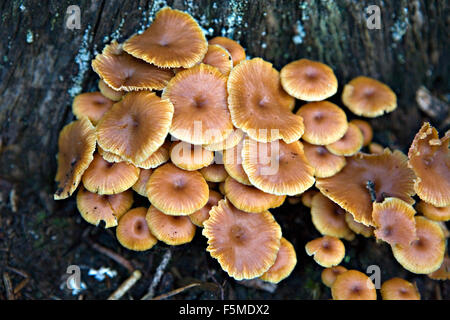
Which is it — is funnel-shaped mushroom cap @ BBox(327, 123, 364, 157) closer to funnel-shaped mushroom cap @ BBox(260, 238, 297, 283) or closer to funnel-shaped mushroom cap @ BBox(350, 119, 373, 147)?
funnel-shaped mushroom cap @ BBox(350, 119, 373, 147)

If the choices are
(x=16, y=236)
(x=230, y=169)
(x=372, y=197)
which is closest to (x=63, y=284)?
(x=16, y=236)

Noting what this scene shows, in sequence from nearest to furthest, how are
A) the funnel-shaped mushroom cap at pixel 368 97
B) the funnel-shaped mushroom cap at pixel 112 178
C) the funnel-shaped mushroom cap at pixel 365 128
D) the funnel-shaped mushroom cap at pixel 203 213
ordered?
1. the funnel-shaped mushroom cap at pixel 112 178
2. the funnel-shaped mushroom cap at pixel 203 213
3. the funnel-shaped mushroom cap at pixel 368 97
4. the funnel-shaped mushroom cap at pixel 365 128

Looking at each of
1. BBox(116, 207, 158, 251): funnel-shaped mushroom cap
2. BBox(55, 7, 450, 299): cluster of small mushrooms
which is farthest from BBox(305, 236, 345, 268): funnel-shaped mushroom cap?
BBox(116, 207, 158, 251): funnel-shaped mushroom cap

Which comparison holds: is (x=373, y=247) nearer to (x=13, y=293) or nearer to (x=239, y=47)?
(x=239, y=47)

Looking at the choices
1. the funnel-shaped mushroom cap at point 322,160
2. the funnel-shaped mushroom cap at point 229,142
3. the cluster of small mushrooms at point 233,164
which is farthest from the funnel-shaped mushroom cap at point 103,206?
the funnel-shaped mushroom cap at point 322,160

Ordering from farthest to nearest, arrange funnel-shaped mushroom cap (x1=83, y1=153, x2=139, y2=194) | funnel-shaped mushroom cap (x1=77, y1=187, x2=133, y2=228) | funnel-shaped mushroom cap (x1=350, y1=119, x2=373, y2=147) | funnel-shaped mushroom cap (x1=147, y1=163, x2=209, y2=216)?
funnel-shaped mushroom cap (x1=350, y1=119, x2=373, y2=147) → funnel-shaped mushroom cap (x1=77, y1=187, x2=133, y2=228) → funnel-shaped mushroom cap (x1=83, y1=153, x2=139, y2=194) → funnel-shaped mushroom cap (x1=147, y1=163, x2=209, y2=216)

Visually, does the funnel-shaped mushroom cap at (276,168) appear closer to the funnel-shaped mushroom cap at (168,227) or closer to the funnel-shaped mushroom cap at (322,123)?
the funnel-shaped mushroom cap at (322,123)

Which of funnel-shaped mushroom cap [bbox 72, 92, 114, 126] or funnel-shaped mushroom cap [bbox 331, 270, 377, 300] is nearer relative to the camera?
funnel-shaped mushroom cap [bbox 331, 270, 377, 300]
